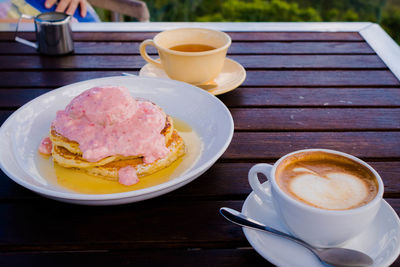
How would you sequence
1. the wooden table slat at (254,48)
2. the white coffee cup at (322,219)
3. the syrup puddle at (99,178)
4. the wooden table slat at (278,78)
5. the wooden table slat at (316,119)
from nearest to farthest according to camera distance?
1. the white coffee cup at (322,219)
2. the syrup puddle at (99,178)
3. the wooden table slat at (316,119)
4. the wooden table slat at (278,78)
5. the wooden table slat at (254,48)

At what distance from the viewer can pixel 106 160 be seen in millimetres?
948

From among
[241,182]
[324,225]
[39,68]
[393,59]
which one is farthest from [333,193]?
[39,68]

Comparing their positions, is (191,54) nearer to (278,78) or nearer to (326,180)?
(278,78)

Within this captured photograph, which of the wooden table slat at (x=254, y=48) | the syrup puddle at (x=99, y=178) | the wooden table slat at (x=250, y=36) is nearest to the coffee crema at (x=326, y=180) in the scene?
the syrup puddle at (x=99, y=178)

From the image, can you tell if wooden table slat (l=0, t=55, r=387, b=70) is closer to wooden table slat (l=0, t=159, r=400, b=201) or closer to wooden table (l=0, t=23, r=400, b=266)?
wooden table (l=0, t=23, r=400, b=266)

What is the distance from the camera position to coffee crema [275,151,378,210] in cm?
74

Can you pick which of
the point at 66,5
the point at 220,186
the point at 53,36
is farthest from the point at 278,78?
the point at 66,5

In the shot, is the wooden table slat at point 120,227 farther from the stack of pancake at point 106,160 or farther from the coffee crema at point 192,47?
the coffee crema at point 192,47

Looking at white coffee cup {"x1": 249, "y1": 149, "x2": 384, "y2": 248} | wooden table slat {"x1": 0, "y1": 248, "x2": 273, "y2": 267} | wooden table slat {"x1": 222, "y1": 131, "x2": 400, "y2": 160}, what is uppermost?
white coffee cup {"x1": 249, "y1": 149, "x2": 384, "y2": 248}

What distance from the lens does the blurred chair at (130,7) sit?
2.37m

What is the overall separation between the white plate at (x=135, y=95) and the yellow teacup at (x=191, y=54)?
13cm

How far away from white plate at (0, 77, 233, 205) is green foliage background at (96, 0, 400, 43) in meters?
3.71

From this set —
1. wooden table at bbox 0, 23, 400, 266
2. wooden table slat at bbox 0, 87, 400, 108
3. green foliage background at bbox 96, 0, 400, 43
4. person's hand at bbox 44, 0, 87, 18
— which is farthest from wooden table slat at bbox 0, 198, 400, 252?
green foliage background at bbox 96, 0, 400, 43

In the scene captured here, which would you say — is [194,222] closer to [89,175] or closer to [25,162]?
[89,175]
